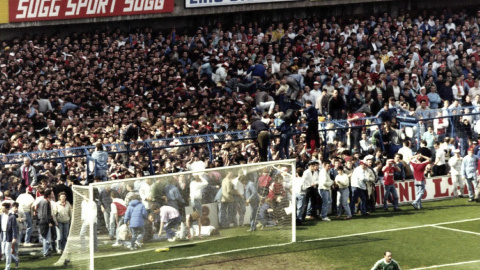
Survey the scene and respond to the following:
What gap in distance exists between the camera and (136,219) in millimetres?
23234

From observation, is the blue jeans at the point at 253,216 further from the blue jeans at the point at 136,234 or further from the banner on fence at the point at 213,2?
the banner on fence at the point at 213,2

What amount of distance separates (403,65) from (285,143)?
1079 centimetres

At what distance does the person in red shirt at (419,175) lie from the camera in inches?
1141

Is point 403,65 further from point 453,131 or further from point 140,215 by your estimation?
point 140,215

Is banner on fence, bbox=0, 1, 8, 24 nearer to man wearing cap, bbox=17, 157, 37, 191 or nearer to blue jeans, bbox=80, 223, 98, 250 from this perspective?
man wearing cap, bbox=17, 157, 37, 191

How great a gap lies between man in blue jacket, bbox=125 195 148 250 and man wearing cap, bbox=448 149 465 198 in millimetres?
11205

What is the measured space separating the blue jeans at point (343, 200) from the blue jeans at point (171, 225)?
19.3 ft

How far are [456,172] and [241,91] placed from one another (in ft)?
28.8

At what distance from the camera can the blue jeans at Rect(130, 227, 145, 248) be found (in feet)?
76.0

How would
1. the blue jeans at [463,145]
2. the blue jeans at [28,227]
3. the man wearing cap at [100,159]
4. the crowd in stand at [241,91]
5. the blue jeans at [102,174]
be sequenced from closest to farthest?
the blue jeans at [28,227] < the man wearing cap at [100,159] < the blue jeans at [102,174] < the crowd in stand at [241,91] < the blue jeans at [463,145]

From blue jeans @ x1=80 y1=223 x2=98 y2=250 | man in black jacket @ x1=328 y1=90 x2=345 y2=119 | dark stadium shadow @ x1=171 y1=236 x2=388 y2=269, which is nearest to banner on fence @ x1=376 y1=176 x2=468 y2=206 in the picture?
man in black jacket @ x1=328 y1=90 x2=345 y2=119

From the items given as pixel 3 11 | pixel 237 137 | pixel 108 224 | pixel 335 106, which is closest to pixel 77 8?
pixel 3 11

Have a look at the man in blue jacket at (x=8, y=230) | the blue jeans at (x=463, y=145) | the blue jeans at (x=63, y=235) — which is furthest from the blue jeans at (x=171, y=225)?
the blue jeans at (x=463, y=145)

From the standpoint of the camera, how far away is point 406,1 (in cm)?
4453
